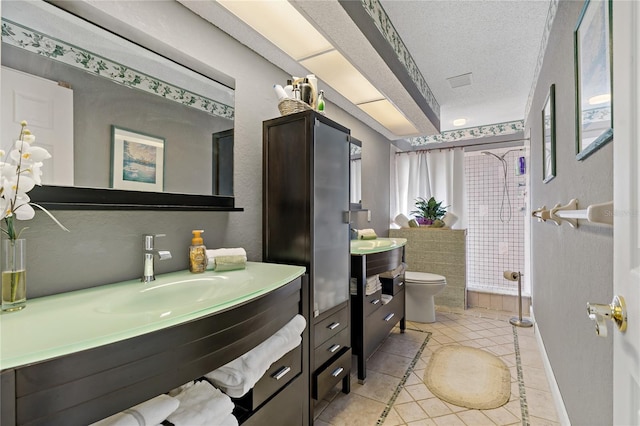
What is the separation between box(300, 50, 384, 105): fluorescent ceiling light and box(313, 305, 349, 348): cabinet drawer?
166cm

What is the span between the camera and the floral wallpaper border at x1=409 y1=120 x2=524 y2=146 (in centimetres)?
392

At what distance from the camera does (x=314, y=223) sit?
5.42 feet

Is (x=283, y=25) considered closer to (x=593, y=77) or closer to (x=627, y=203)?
(x=593, y=77)

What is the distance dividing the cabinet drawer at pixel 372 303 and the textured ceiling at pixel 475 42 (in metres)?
1.92

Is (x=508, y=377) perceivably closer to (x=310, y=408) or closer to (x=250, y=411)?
(x=310, y=408)

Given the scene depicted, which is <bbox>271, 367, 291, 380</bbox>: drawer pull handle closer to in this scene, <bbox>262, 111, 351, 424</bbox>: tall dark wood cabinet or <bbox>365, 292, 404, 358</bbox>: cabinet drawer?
<bbox>262, 111, 351, 424</bbox>: tall dark wood cabinet

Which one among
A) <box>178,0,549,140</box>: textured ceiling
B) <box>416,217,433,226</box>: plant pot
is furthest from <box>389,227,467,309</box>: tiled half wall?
<box>178,0,549,140</box>: textured ceiling

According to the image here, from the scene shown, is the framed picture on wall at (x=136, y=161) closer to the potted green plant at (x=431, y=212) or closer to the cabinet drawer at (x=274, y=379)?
the cabinet drawer at (x=274, y=379)

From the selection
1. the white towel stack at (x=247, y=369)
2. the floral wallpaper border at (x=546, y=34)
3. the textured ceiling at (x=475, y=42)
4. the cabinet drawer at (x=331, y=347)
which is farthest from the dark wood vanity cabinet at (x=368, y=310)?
the floral wallpaper border at (x=546, y=34)

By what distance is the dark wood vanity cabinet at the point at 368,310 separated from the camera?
2129 mm

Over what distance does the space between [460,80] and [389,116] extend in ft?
2.31

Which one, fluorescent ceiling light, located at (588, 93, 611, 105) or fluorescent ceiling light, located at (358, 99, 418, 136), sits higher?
fluorescent ceiling light, located at (358, 99, 418, 136)

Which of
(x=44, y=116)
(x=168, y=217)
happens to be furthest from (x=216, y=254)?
(x=44, y=116)

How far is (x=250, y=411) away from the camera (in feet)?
3.62
